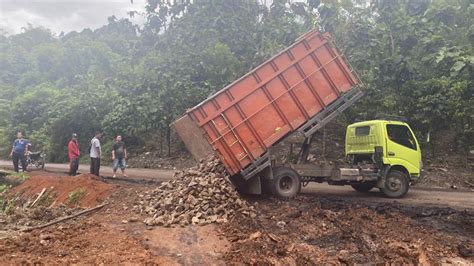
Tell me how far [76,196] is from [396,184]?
8.29m

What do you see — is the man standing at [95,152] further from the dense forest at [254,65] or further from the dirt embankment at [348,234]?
the dense forest at [254,65]

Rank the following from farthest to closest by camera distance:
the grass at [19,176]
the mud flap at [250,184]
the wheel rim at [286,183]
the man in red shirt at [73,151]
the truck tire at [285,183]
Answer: the grass at [19,176]
the man in red shirt at [73,151]
the wheel rim at [286,183]
the truck tire at [285,183]
the mud flap at [250,184]

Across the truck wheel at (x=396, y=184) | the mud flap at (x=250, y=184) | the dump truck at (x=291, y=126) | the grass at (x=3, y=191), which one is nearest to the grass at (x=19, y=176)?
the grass at (x=3, y=191)

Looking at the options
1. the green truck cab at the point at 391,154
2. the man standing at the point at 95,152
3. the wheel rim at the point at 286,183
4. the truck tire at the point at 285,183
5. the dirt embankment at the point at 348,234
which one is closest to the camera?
the dirt embankment at the point at 348,234

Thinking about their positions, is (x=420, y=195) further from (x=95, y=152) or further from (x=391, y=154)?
(x=95, y=152)

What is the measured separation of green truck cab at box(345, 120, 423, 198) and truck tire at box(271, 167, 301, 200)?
2071 millimetres

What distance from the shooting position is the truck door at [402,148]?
10516mm

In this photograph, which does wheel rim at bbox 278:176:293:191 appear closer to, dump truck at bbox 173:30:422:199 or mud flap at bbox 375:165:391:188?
dump truck at bbox 173:30:422:199

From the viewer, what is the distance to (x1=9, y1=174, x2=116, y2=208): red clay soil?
407 inches

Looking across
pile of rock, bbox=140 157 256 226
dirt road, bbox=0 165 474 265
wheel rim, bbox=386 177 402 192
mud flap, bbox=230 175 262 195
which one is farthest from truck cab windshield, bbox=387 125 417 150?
pile of rock, bbox=140 157 256 226

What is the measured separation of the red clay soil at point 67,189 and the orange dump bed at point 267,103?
9.22ft

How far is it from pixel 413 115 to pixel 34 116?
24.4 meters

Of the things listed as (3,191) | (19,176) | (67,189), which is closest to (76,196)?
(67,189)

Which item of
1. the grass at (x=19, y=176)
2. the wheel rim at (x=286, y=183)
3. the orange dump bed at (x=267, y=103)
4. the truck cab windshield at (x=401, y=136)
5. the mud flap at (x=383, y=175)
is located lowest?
the mud flap at (x=383, y=175)
